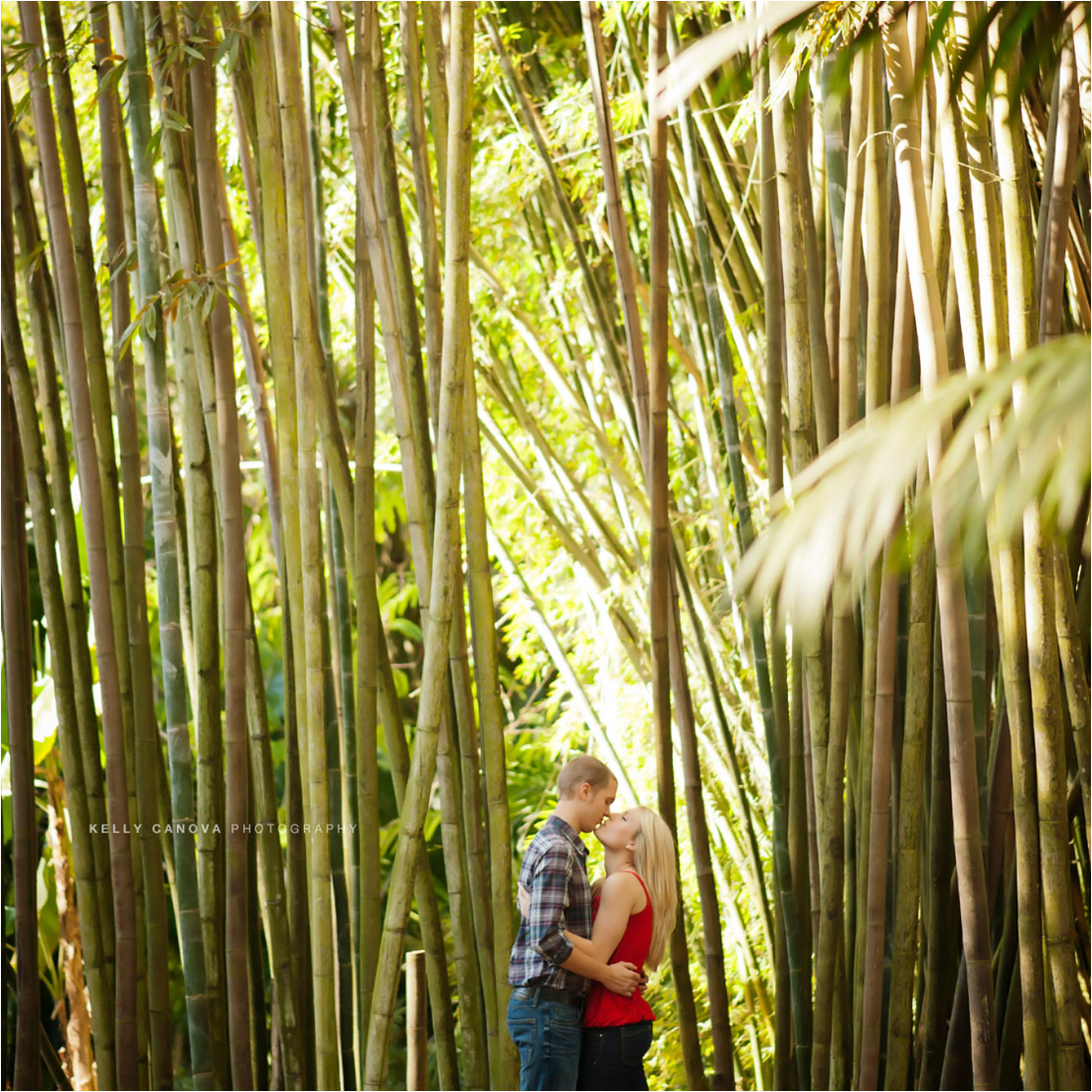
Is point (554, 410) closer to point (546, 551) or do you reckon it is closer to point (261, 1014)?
point (546, 551)

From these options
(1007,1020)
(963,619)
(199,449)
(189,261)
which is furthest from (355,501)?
(1007,1020)

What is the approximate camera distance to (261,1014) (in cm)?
185

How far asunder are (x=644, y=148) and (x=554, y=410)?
146cm

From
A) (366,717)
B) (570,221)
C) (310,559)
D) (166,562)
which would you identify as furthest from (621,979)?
(570,221)

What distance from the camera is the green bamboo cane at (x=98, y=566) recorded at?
62.4 inches

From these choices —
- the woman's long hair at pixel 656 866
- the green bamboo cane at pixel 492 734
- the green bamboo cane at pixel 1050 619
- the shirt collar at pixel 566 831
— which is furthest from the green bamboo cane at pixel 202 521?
the green bamboo cane at pixel 1050 619

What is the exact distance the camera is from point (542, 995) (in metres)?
1.57

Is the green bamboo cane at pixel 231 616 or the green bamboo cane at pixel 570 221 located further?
the green bamboo cane at pixel 570 221

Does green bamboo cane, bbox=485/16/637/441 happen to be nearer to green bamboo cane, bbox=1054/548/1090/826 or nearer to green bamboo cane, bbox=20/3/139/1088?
green bamboo cane, bbox=20/3/139/1088

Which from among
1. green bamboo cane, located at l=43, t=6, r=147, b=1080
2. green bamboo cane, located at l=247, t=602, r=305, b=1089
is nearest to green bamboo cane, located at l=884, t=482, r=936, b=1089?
green bamboo cane, located at l=247, t=602, r=305, b=1089

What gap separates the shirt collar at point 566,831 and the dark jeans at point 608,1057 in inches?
10.0

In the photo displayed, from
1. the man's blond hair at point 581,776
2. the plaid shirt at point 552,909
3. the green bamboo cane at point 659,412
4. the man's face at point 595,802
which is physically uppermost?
the green bamboo cane at point 659,412

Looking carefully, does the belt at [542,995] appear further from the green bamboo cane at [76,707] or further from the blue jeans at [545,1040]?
the green bamboo cane at [76,707]

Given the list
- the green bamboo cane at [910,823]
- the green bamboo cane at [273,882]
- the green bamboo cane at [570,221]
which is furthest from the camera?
the green bamboo cane at [570,221]
